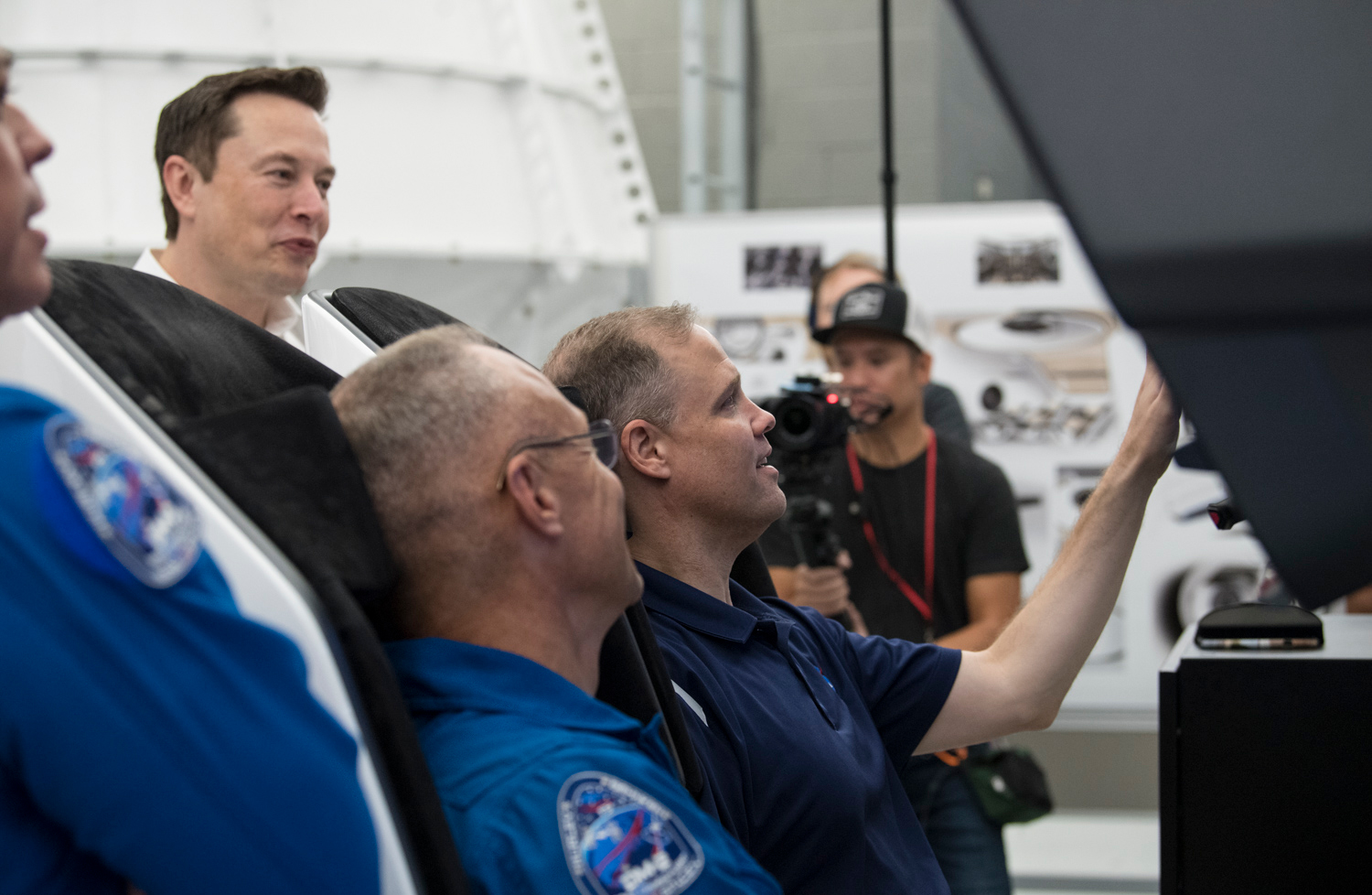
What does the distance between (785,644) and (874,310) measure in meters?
1.39

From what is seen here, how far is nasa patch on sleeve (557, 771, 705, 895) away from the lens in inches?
31.7

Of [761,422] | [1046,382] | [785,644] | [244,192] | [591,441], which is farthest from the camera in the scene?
[1046,382]

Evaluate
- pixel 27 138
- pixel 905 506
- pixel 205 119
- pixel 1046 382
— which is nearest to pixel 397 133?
pixel 1046 382

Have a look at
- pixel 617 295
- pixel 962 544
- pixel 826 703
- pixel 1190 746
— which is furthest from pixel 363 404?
pixel 617 295

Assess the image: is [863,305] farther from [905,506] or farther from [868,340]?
[905,506]

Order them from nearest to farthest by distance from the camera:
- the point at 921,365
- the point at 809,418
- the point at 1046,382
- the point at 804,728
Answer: the point at 804,728 < the point at 809,418 < the point at 921,365 < the point at 1046,382

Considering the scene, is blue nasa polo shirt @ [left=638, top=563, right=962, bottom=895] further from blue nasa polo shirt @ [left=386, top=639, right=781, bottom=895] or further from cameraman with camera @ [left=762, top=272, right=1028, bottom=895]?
cameraman with camera @ [left=762, top=272, right=1028, bottom=895]

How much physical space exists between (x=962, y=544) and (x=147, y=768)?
2238 mm

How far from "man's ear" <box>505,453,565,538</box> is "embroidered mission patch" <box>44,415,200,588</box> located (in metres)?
0.31

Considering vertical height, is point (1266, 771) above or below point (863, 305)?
below

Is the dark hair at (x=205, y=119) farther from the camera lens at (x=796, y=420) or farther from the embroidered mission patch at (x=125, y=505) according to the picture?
the embroidered mission patch at (x=125, y=505)

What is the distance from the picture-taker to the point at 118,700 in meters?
0.64

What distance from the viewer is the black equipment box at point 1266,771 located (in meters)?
1.33

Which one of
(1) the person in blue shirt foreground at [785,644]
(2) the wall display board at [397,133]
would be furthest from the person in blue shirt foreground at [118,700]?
(2) the wall display board at [397,133]
